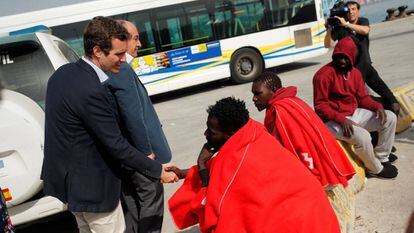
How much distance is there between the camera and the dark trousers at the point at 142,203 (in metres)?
3.06

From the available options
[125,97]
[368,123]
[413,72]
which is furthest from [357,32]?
[413,72]

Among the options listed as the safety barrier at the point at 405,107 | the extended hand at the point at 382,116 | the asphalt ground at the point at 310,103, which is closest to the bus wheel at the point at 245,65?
the asphalt ground at the point at 310,103

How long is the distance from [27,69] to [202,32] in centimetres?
819

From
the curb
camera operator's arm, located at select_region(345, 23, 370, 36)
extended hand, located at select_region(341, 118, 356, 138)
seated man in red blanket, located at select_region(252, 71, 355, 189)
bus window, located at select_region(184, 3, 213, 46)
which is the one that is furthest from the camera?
bus window, located at select_region(184, 3, 213, 46)

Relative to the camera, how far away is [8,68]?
377 centimetres

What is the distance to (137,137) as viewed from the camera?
2.84m

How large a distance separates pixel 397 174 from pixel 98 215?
3.10m

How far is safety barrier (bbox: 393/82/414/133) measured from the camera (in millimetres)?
5152

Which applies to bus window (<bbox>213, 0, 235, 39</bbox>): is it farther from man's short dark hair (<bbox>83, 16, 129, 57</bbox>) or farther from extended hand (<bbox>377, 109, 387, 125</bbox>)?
man's short dark hair (<bbox>83, 16, 129, 57</bbox>)

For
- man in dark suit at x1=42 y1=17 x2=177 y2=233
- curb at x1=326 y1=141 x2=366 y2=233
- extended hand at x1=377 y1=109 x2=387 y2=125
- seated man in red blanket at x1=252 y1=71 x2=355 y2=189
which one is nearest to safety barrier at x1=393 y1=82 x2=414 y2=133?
extended hand at x1=377 y1=109 x2=387 y2=125

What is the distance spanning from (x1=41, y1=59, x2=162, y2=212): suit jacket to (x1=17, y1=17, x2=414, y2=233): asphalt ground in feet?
4.95

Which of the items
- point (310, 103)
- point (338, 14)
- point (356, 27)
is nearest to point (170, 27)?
point (310, 103)

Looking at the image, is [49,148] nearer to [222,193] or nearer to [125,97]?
[125,97]

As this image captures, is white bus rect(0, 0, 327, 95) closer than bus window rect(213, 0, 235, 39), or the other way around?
white bus rect(0, 0, 327, 95)
